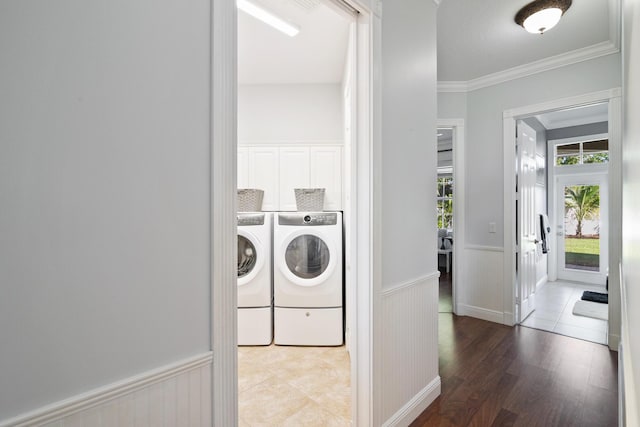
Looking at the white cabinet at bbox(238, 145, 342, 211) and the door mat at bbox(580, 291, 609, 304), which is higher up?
the white cabinet at bbox(238, 145, 342, 211)

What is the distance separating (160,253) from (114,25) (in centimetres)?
60

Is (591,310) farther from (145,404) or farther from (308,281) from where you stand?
(145,404)

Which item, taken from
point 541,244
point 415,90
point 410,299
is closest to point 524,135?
point 541,244

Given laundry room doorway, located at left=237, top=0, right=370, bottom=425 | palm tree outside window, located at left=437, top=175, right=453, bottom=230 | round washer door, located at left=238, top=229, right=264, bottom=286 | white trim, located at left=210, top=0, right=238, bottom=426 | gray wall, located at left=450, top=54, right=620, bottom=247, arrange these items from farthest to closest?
palm tree outside window, located at left=437, top=175, right=453, bottom=230 < gray wall, located at left=450, top=54, right=620, bottom=247 < round washer door, located at left=238, top=229, right=264, bottom=286 < laundry room doorway, located at left=237, top=0, right=370, bottom=425 < white trim, located at left=210, top=0, right=238, bottom=426

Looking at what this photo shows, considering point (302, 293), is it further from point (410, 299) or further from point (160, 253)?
point (160, 253)

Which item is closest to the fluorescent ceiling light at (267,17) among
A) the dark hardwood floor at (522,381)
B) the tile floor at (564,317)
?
the dark hardwood floor at (522,381)

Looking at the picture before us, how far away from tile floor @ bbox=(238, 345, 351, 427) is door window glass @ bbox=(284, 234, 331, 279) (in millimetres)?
715

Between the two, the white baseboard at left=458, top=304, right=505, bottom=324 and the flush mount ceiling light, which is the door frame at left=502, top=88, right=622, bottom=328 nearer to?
the white baseboard at left=458, top=304, right=505, bottom=324

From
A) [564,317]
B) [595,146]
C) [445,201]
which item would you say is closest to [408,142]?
[564,317]

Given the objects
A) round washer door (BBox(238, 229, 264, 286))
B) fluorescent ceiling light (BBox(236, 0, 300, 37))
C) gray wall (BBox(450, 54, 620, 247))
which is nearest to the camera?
fluorescent ceiling light (BBox(236, 0, 300, 37))

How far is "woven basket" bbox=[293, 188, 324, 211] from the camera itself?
10.3ft

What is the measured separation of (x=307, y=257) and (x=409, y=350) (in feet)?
4.25

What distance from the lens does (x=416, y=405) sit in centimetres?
183

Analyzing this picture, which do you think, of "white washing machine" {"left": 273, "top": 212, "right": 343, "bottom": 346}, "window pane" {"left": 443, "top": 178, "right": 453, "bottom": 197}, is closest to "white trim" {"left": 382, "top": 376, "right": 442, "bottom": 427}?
"white washing machine" {"left": 273, "top": 212, "right": 343, "bottom": 346}
